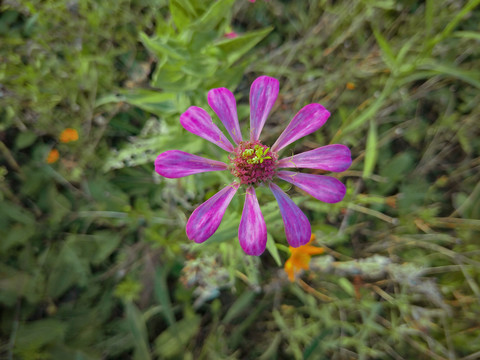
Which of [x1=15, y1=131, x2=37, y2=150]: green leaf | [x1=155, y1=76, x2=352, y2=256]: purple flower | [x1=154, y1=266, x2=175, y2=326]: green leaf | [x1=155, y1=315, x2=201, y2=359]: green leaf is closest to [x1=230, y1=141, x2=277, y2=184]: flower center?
[x1=155, y1=76, x2=352, y2=256]: purple flower

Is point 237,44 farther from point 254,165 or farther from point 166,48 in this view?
point 254,165

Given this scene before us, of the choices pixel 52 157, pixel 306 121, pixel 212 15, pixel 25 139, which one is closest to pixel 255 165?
pixel 306 121

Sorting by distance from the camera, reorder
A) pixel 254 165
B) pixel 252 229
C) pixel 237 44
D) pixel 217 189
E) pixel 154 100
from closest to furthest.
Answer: pixel 252 229
pixel 254 165
pixel 237 44
pixel 154 100
pixel 217 189

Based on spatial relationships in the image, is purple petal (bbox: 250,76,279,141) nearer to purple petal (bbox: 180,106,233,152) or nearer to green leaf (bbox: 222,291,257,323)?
purple petal (bbox: 180,106,233,152)

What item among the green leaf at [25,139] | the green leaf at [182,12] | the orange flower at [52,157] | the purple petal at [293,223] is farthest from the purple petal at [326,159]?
the green leaf at [25,139]

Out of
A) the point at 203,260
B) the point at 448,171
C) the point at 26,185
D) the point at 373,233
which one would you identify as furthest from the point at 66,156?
the point at 448,171

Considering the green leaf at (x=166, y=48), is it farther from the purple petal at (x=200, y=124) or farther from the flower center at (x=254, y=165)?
the flower center at (x=254, y=165)

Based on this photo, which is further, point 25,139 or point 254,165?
point 25,139

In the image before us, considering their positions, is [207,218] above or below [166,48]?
below
